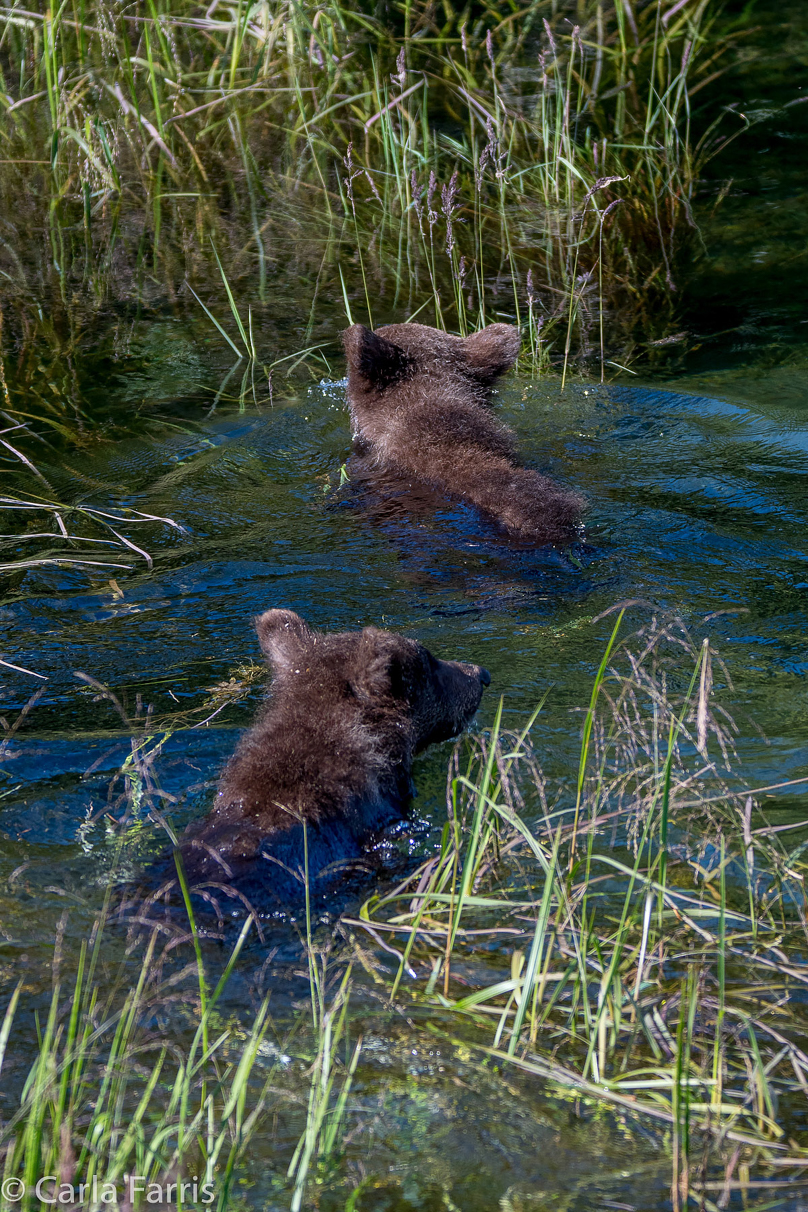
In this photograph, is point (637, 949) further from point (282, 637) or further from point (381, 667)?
point (282, 637)

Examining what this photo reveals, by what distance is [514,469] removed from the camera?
5906 millimetres

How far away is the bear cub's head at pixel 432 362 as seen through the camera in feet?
21.9

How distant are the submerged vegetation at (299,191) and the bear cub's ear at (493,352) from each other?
38.5 inches

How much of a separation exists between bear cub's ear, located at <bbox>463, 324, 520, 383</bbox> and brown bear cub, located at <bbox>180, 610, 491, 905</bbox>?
3036 millimetres

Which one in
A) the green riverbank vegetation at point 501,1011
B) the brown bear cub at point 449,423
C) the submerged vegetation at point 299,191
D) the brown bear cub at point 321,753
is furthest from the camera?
the submerged vegetation at point 299,191

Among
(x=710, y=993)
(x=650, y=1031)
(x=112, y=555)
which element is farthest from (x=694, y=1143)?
(x=112, y=555)

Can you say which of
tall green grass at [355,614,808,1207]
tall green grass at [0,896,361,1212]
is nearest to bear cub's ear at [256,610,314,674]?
tall green grass at [355,614,808,1207]

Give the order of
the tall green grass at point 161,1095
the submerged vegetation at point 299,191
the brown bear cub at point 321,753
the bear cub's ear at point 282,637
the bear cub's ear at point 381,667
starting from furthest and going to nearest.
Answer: the submerged vegetation at point 299,191 → the bear cub's ear at point 282,637 → the bear cub's ear at point 381,667 → the brown bear cub at point 321,753 → the tall green grass at point 161,1095

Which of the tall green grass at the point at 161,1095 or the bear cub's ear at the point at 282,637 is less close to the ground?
the bear cub's ear at the point at 282,637

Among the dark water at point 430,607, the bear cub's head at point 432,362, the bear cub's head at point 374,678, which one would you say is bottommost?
the dark water at point 430,607

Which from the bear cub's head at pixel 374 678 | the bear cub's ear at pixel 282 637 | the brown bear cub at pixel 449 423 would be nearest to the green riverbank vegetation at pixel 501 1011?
the bear cub's head at pixel 374 678

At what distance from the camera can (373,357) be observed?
21.7ft

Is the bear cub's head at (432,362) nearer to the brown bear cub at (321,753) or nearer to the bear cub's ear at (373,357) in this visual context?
the bear cub's ear at (373,357)

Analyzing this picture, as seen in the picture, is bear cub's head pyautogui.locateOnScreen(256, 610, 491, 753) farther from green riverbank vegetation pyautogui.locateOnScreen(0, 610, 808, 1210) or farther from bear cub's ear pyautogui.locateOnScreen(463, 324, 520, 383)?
bear cub's ear pyautogui.locateOnScreen(463, 324, 520, 383)
